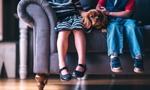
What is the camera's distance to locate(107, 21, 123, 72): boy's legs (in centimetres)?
164

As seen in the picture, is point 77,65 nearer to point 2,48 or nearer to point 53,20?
point 53,20

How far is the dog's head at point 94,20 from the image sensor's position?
68.6 inches

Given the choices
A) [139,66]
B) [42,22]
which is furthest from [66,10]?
[139,66]

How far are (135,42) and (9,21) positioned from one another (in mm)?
1963

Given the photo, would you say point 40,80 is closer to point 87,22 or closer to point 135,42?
point 87,22

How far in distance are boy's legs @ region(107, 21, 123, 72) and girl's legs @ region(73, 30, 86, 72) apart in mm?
155

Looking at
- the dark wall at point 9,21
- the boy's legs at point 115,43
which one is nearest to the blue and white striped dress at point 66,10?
the boy's legs at point 115,43

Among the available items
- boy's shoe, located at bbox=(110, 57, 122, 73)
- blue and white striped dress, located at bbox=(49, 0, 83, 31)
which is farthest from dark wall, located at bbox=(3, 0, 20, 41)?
boy's shoe, located at bbox=(110, 57, 122, 73)

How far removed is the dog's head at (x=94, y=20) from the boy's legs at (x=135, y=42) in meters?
0.15

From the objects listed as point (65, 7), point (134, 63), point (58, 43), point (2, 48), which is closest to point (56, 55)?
point (58, 43)

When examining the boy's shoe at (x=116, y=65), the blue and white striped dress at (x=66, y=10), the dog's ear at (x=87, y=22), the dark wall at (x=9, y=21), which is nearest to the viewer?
the boy's shoe at (x=116, y=65)

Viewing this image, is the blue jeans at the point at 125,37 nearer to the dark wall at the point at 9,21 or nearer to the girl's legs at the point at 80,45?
the girl's legs at the point at 80,45

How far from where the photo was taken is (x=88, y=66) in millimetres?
1799

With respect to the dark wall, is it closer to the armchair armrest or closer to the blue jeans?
the armchair armrest
